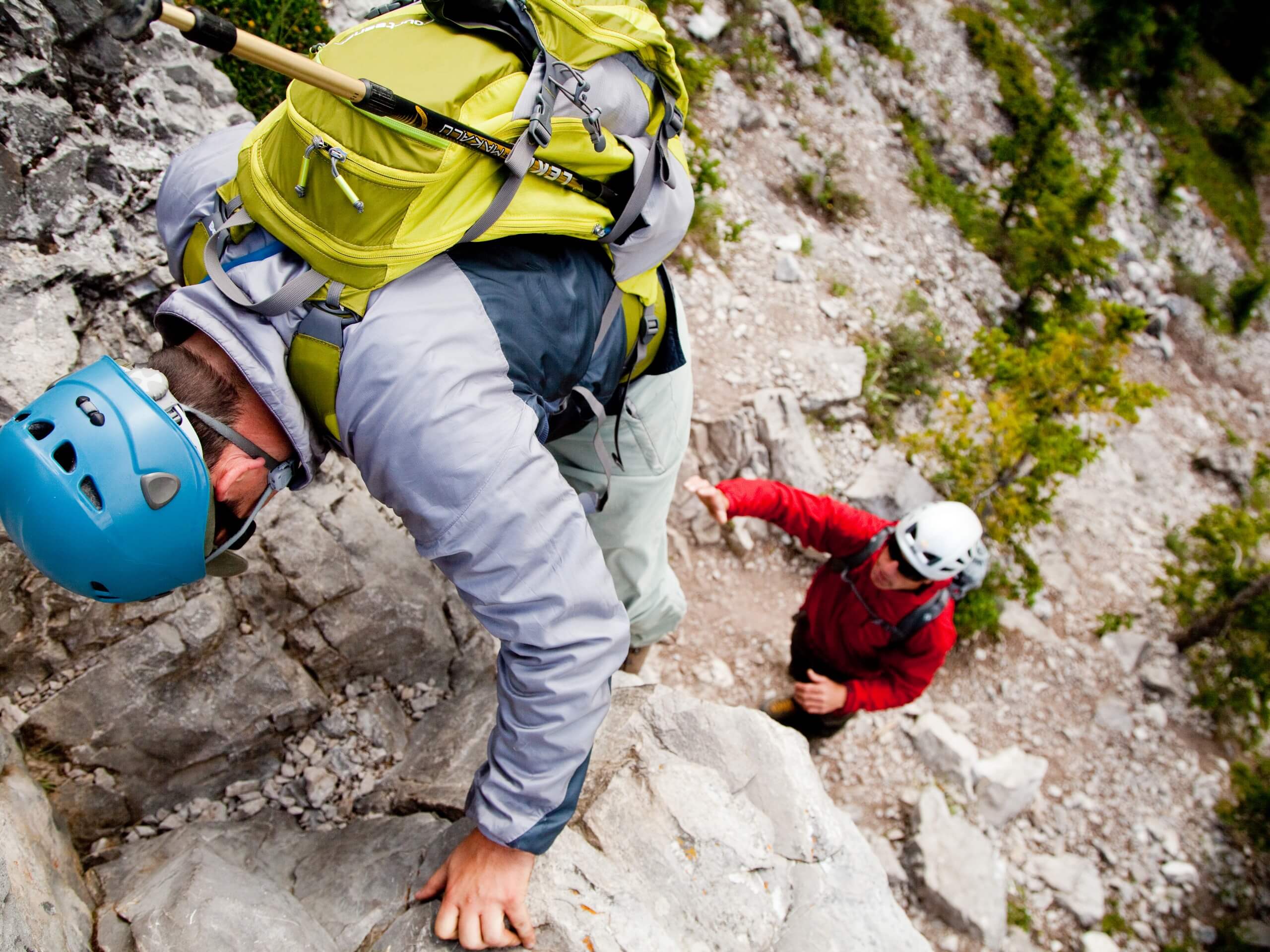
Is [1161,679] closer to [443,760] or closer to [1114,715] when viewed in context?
[1114,715]

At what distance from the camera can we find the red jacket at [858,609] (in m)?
5.03

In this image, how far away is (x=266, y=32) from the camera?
543cm

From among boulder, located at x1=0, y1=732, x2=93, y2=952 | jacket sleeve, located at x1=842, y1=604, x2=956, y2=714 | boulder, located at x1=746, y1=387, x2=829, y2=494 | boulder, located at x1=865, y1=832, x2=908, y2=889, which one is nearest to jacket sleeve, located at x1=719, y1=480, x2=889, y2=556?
jacket sleeve, located at x1=842, y1=604, x2=956, y2=714

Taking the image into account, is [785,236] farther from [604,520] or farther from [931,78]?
[931,78]

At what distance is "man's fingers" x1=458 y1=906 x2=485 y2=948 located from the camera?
2.66 m

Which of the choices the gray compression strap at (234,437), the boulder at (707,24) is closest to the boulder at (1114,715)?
the gray compression strap at (234,437)

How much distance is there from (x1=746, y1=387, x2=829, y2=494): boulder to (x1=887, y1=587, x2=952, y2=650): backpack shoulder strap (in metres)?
2.77

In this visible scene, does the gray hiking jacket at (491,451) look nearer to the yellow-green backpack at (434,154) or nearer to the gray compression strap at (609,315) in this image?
the yellow-green backpack at (434,154)

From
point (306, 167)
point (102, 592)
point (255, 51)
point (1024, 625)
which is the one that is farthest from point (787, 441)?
point (255, 51)

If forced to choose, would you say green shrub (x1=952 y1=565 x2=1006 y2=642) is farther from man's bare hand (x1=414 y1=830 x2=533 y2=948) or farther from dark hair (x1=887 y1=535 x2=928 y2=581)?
man's bare hand (x1=414 y1=830 x2=533 y2=948)

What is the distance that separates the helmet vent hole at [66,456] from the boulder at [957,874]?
21.0 ft

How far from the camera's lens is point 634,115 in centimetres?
264

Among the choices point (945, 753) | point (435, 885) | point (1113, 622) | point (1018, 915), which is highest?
point (435, 885)

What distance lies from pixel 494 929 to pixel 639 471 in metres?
1.97
